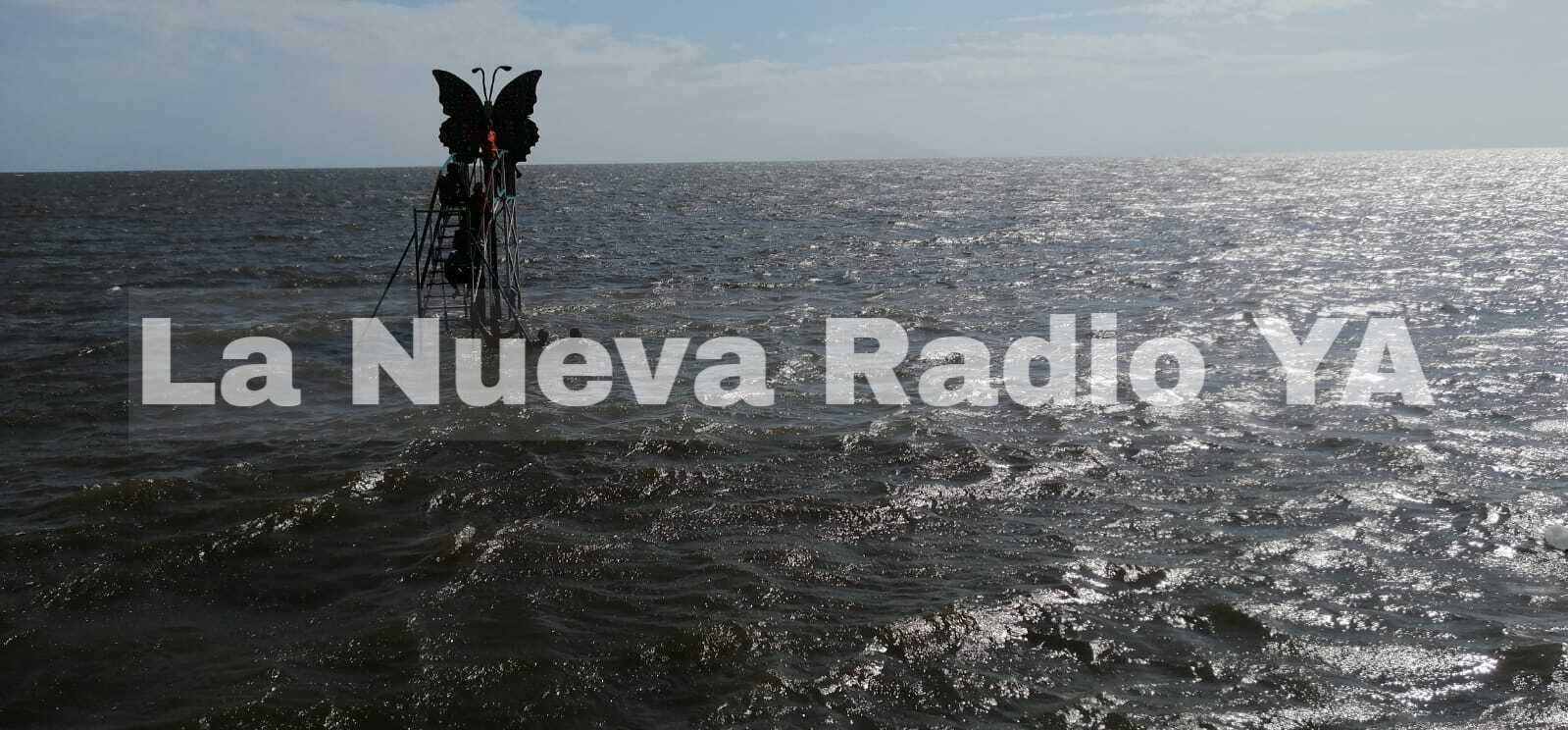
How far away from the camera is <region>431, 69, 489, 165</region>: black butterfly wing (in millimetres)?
17094

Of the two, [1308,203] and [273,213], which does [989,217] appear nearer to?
[1308,203]

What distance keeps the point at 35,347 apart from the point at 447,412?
28.1 feet

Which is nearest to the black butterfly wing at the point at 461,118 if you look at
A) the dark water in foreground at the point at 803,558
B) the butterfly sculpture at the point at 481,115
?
the butterfly sculpture at the point at 481,115

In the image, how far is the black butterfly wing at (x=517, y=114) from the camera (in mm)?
17297

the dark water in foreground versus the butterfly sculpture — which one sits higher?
the butterfly sculpture

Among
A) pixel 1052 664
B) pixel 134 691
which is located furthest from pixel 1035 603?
pixel 134 691

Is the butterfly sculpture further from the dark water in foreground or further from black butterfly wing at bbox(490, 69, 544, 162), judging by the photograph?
the dark water in foreground

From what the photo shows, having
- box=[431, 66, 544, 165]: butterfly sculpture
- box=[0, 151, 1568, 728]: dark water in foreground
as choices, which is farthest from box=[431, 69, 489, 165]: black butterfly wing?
box=[0, 151, 1568, 728]: dark water in foreground

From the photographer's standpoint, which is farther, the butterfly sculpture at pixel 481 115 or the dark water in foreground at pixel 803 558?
the butterfly sculpture at pixel 481 115

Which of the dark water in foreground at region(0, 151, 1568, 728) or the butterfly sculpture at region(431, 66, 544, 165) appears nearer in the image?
the dark water in foreground at region(0, 151, 1568, 728)

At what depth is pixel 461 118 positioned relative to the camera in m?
17.2

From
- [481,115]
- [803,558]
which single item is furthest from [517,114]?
[803,558]

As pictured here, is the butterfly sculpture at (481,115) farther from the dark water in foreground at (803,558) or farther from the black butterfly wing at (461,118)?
the dark water in foreground at (803,558)

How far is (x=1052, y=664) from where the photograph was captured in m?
6.79
